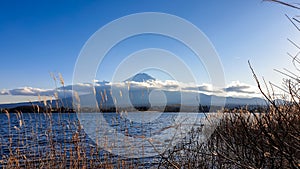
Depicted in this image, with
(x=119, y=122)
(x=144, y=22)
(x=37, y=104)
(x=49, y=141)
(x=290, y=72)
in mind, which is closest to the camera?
(x=290, y=72)

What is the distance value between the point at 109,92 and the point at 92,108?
2.86 ft

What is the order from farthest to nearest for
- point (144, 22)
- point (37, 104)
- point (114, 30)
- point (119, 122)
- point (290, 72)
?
point (144, 22), point (114, 30), point (119, 122), point (37, 104), point (290, 72)

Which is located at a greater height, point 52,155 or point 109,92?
point 109,92

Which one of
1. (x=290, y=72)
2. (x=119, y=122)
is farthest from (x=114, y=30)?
(x=290, y=72)

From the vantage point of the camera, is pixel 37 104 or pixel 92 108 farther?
pixel 92 108

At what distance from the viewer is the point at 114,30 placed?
23.9 ft

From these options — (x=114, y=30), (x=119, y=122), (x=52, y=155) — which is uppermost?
(x=114, y=30)

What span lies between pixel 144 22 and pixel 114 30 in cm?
110

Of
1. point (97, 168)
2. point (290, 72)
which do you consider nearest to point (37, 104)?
point (97, 168)

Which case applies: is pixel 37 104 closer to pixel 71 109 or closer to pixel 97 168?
pixel 71 109

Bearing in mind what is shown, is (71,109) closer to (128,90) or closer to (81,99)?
(81,99)

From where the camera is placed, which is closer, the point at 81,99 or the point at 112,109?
the point at 81,99

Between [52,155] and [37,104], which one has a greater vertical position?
[37,104]

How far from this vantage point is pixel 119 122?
680 cm
